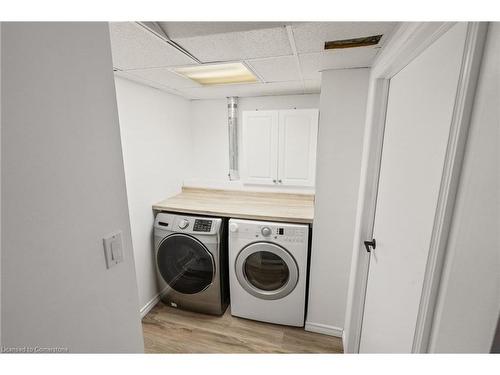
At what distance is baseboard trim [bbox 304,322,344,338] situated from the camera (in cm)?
180

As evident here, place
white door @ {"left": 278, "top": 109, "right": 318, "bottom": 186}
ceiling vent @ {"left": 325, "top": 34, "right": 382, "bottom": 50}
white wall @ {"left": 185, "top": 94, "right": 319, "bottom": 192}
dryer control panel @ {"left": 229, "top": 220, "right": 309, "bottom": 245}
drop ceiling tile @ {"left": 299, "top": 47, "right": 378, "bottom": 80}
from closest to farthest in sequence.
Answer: ceiling vent @ {"left": 325, "top": 34, "right": 382, "bottom": 50}, drop ceiling tile @ {"left": 299, "top": 47, "right": 378, "bottom": 80}, dryer control panel @ {"left": 229, "top": 220, "right": 309, "bottom": 245}, white door @ {"left": 278, "top": 109, "right": 318, "bottom": 186}, white wall @ {"left": 185, "top": 94, "right": 319, "bottom": 192}

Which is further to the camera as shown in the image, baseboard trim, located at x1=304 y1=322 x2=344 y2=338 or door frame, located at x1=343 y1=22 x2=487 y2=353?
baseboard trim, located at x1=304 y1=322 x2=344 y2=338

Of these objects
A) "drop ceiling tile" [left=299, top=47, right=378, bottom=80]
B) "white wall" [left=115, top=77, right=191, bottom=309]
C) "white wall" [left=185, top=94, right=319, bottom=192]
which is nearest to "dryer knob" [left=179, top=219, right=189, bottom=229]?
"white wall" [left=115, top=77, right=191, bottom=309]

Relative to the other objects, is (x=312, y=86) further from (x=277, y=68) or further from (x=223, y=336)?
(x=223, y=336)

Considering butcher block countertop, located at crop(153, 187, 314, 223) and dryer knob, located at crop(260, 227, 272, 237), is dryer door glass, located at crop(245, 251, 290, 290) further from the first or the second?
butcher block countertop, located at crop(153, 187, 314, 223)

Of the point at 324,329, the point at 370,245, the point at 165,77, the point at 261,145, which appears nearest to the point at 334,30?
the point at 370,245

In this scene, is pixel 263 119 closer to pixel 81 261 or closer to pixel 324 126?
pixel 324 126

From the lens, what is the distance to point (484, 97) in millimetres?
437

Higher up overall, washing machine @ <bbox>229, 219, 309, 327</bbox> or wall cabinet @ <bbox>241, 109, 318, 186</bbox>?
wall cabinet @ <bbox>241, 109, 318, 186</bbox>

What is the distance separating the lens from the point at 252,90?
6.90ft

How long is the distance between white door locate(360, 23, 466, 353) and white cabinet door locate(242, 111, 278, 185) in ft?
3.90

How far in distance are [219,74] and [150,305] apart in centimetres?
226

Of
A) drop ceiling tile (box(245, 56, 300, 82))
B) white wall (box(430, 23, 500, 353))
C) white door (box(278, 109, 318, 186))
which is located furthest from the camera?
white door (box(278, 109, 318, 186))
